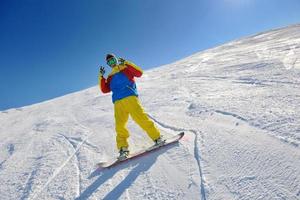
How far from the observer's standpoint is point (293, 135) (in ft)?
14.7

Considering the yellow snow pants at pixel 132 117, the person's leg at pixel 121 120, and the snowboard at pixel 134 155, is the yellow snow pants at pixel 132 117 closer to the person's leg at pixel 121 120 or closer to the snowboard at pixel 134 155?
the person's leg at pixel 121 120

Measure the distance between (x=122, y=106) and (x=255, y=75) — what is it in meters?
4.85

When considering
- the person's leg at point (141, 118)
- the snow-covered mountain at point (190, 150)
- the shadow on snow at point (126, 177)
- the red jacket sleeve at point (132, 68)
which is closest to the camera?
the snow-covered mountain at point (190, 150)

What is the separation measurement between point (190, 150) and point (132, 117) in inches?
49.8

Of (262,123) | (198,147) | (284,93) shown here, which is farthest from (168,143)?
(284,93)

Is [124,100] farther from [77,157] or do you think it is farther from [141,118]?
[77,157]

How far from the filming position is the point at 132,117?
5.82 m

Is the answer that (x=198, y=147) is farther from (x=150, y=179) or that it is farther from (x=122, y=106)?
(x=122, y=106)

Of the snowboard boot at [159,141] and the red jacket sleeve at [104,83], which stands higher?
the red jacket sleeve at [104,83]

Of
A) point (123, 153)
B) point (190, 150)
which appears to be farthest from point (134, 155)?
point (190, 150)

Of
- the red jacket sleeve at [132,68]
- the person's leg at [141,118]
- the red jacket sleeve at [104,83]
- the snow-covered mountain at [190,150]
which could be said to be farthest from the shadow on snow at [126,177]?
the red jacket sleeve at [104,83]

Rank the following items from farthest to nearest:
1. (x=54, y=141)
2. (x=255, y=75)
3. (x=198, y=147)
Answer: (x=255, y=75)
(x=54, y=141)
(x=198, y=147)

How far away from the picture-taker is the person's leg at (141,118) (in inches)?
223

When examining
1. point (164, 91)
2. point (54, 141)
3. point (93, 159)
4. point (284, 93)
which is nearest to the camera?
point (93, 159)
